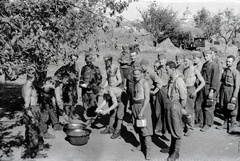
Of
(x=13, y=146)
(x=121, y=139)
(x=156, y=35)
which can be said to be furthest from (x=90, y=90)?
(x=156, y=35)

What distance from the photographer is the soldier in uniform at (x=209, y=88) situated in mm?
7535

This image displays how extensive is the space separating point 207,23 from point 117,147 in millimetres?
44601

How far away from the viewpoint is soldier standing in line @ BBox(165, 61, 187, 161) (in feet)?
18.1

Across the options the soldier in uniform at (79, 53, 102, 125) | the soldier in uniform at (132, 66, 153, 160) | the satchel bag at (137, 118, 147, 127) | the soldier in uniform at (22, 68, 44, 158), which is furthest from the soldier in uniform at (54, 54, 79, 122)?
the satchel bag at (137, 118, 147, 127)

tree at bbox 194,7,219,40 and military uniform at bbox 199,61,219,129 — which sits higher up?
tree at bbox 194,7,219,40

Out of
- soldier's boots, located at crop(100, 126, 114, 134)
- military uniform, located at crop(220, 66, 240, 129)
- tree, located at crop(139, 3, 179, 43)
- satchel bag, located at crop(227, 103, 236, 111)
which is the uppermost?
tree, located at crop(139, 3, 179, 43)

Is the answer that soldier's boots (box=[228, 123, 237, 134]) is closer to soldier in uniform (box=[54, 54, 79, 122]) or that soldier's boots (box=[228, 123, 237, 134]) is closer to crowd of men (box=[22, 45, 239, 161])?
crowd of men (box=[22, 45, 239, 161])

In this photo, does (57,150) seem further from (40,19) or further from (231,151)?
(231,151)

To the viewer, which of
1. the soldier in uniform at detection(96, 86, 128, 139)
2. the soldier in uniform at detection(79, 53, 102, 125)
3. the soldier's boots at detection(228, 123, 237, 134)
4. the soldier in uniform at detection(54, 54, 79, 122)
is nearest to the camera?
the soldier in uniform at detection(96, 86, 128, 139)

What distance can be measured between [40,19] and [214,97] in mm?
5010

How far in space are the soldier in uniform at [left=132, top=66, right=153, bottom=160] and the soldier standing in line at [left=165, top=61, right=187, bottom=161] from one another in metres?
0.42

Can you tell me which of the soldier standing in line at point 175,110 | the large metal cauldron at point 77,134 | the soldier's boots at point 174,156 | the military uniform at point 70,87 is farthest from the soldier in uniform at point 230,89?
the military uniform at point 70,87

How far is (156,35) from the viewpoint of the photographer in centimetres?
4009

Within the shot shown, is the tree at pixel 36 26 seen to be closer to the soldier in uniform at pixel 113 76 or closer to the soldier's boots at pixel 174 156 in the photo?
the soldier in uniform at pixel 113 76
